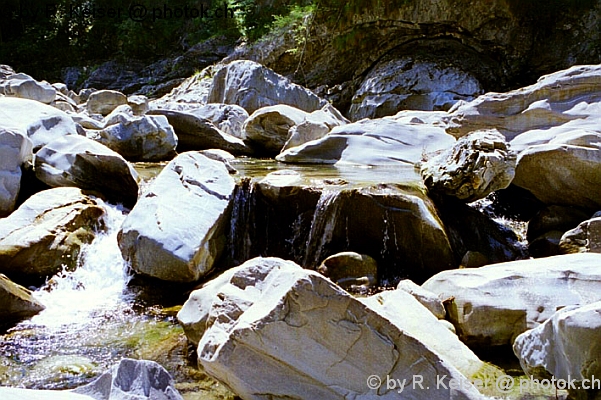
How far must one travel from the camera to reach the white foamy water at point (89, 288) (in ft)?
13.7

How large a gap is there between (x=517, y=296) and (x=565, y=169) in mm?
2481

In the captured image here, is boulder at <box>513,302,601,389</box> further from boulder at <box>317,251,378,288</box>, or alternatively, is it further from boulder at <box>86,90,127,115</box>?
boulder at <box>86,90,127,115</box>

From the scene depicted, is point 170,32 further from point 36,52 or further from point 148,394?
point 148,394

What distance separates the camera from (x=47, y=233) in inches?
186

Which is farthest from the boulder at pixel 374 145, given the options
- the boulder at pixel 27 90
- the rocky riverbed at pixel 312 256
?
the boulder at pixel 27 90

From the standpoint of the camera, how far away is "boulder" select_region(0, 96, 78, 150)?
6.27 metres

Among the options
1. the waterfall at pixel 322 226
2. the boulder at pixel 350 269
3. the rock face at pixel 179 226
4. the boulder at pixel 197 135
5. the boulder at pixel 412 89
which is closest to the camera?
the rock face at pixel 179 226

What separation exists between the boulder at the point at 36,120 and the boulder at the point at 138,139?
1.00m

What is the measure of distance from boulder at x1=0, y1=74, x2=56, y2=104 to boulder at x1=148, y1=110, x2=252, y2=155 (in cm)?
382

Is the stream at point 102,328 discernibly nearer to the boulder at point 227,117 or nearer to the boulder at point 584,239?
the boulder at point 584,239

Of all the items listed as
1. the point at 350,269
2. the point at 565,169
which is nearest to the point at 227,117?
the point at 350,269

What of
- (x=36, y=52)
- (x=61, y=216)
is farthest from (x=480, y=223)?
(x=36, y=52)

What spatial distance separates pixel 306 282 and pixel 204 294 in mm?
1108

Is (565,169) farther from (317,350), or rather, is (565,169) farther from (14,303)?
(14,303)
